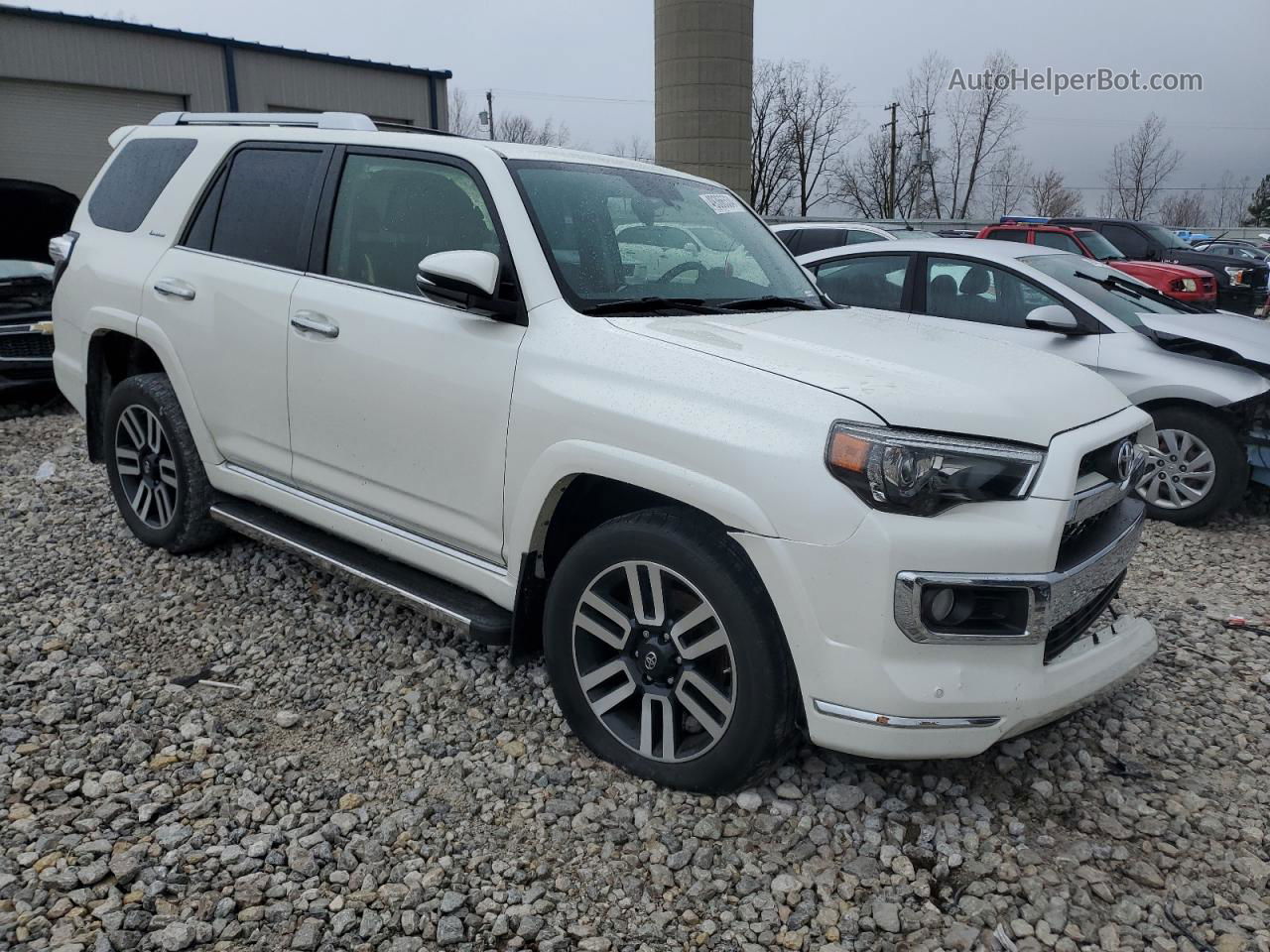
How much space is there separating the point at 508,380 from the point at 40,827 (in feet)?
6.05

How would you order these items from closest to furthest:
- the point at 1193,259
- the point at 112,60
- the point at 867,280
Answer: the point at 867,280 < the point at 112,60 < the point at 1193,259

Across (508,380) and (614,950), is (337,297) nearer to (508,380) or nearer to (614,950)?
(508,380)

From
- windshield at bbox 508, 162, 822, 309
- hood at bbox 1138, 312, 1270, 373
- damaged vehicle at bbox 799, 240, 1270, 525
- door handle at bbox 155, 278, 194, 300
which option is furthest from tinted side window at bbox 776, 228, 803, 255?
door handle at bbox 155, 278, 194, 300

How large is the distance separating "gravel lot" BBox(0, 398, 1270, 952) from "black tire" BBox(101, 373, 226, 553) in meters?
0.60

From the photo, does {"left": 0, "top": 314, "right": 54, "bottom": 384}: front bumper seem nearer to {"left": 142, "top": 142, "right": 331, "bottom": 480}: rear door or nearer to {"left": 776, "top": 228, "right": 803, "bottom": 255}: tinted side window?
{"left": 142, "top": 142, "right": 331, "bottom": 480}: rear door

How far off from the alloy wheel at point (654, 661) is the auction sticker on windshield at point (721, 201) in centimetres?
182

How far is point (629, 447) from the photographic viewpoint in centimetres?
286

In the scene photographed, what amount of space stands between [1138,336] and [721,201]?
11.1 ft

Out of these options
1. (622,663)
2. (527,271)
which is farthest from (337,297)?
(622,663)

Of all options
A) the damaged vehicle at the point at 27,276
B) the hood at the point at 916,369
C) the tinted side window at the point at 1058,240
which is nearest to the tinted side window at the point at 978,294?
the hood at the point at 916,369

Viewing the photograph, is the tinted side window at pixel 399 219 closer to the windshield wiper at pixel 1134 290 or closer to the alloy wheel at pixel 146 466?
the alloy wheel at pixel 146 466

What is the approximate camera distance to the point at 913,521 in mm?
2525

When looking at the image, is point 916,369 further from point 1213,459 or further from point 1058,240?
point 1058,240

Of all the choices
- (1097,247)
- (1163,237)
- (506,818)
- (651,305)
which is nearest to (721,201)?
(651,305)
